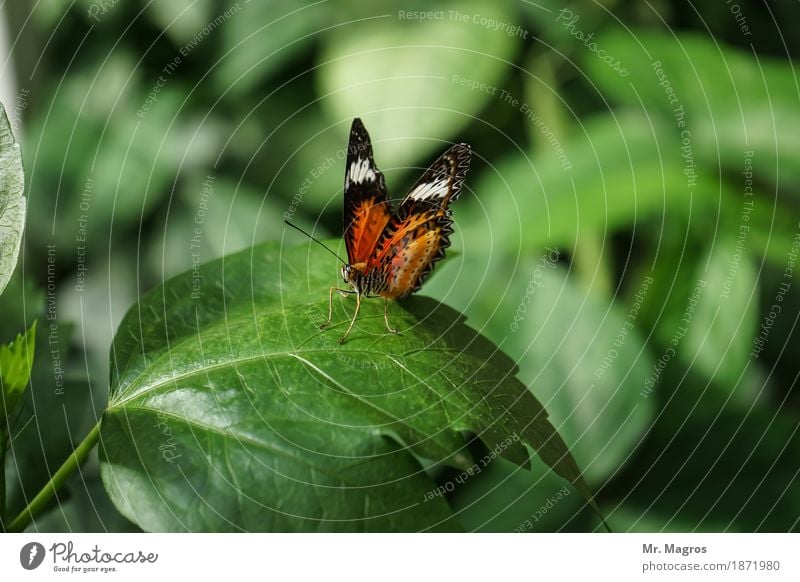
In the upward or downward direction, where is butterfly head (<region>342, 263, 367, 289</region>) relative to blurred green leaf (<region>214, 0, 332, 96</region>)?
downward

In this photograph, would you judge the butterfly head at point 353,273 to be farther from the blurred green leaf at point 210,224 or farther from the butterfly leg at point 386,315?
the blurred green leaf at point 210,224

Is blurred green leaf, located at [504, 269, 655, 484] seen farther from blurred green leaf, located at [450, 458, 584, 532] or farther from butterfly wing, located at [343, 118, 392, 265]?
butterfly wing, located at [343, 118, 392, 265]

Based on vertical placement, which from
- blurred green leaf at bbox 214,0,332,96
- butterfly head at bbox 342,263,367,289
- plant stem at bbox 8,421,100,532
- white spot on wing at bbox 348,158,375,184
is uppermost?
blurred green leaf at bbox 214,0,332,96

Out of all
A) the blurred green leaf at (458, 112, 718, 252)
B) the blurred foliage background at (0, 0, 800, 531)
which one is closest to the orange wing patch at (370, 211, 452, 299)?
the blurred foliage background at (0, 0, 800, 531)

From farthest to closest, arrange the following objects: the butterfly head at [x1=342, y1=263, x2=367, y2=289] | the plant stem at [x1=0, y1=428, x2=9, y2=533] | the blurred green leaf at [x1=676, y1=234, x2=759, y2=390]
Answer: the blurred green leaf at [x1=676, y1=234, x2=759, y2=390] < the butterfly head at [x1=342, y1=263, x2=367, y2=289] < the plant stem at [x1=0, y1=428, x2=9, y2=533]

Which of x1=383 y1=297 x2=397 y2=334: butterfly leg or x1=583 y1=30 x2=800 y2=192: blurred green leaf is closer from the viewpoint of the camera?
x1=383 y1=297 x2=397 y2=334: butterfly leg

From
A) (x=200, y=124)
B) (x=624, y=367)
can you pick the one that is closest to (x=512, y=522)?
(x=624, y=367)

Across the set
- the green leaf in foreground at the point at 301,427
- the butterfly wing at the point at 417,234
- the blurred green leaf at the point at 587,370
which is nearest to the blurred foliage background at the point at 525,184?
the blurred green leaf at the point at 587,370
